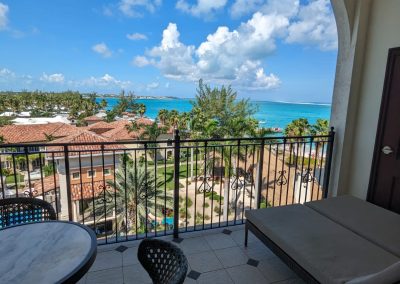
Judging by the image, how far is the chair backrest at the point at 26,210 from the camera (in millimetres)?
1714

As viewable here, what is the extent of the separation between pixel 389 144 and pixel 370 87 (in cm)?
73

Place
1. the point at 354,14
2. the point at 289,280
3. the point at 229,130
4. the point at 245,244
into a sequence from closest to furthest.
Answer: the point at 289,280
the point at 245,244
the point at 354,14
the point at 229,130

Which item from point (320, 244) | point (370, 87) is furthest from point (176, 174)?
point (370, 87)

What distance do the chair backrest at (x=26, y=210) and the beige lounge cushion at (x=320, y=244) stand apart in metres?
1.69

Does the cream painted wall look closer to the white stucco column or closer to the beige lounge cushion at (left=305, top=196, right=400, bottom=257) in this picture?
the white stucco column

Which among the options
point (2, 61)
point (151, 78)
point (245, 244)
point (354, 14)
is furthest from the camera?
point (151, 78)

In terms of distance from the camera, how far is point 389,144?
2.70m

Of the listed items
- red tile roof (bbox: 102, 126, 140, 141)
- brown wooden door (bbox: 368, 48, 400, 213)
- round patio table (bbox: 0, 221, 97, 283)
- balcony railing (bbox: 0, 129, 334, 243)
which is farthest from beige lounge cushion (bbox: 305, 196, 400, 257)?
red tile roof (bbox: 102, 126, 140, 141)

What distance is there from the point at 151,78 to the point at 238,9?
85.8 ft

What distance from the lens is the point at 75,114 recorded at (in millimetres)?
38594

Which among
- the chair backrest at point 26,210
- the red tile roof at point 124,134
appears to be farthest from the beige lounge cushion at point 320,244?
the red tile roof at point 124,134

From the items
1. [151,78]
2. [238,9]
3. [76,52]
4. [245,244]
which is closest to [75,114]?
[76,52]

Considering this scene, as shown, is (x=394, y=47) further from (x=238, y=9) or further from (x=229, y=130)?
(x=238, y=9)

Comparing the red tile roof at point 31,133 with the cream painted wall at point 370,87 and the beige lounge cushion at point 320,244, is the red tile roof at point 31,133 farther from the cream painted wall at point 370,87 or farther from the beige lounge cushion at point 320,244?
the beige lounge cushion at point 320,244
